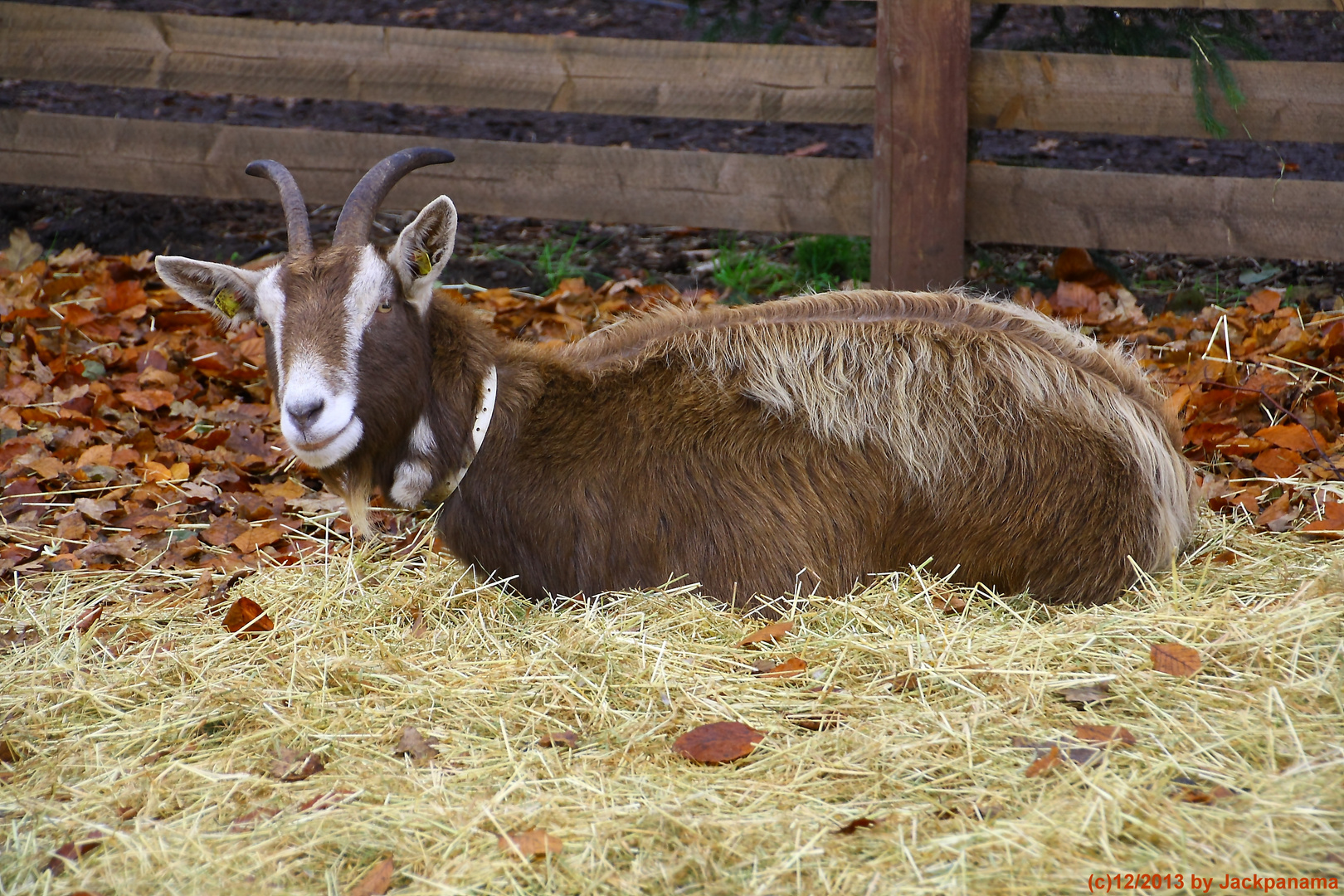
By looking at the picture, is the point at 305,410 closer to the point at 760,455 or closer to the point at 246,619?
the point at 246,619

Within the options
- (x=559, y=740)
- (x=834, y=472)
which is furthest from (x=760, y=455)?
(x=559, y=740)

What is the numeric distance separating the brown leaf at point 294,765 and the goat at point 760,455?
95 cm

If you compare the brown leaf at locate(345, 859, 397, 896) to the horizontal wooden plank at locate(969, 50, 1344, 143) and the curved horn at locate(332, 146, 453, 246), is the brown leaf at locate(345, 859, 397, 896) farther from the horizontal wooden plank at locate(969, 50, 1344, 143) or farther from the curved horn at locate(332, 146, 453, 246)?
the horizontal wooden plank at locate(969, 50, 1344, 143)

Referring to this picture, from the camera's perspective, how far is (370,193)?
3875 mm

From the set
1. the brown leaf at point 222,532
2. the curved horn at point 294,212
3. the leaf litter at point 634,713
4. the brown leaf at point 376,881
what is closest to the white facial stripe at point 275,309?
the curved horn at point 294,212

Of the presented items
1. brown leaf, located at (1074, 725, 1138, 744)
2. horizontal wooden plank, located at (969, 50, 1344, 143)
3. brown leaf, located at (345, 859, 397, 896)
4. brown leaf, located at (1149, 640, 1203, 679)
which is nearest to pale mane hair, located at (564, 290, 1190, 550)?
brown leaf, located at (1149, 640, 1203, 679)

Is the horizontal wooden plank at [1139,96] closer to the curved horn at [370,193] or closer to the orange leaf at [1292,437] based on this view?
the orange leaf at [1292,437]

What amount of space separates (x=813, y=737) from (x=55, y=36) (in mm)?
6270

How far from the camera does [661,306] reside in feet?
14.4

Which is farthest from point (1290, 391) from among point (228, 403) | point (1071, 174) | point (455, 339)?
point (228, 403)

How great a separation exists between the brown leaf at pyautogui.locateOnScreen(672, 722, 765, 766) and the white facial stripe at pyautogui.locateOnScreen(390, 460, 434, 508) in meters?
1.28

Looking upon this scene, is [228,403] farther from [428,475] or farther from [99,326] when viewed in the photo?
[428,475]

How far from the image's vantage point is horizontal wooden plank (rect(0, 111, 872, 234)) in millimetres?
6230

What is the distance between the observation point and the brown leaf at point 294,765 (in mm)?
3047
